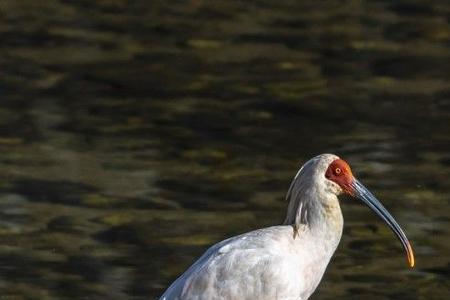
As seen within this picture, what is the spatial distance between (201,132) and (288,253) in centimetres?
593

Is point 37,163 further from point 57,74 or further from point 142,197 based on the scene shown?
point 57,74

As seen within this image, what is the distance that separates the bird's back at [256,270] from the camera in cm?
891

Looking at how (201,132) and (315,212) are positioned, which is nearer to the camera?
(315,212)

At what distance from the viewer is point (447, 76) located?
16.6 m

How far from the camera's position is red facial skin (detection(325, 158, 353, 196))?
904cm

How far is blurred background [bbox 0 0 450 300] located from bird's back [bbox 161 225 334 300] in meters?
1.94

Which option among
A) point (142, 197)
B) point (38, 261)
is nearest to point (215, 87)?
point (142, 197)

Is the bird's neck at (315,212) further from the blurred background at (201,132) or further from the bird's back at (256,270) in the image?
the blurred background at (201,132)

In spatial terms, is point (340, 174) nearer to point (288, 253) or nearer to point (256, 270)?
point (288, 253)

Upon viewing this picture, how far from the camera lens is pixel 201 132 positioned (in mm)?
14852

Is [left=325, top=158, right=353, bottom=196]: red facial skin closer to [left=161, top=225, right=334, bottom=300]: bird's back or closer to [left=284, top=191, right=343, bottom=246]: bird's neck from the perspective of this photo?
[left=284, top=191, right=343, bottom=246]: bird's neck

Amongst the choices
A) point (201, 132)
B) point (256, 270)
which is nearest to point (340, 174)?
point (256, 270)

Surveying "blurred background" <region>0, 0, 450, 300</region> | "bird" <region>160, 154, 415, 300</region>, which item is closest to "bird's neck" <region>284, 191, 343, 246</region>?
"bird" <region>160, 154, 415, 300</region>

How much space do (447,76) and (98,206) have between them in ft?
17.2
